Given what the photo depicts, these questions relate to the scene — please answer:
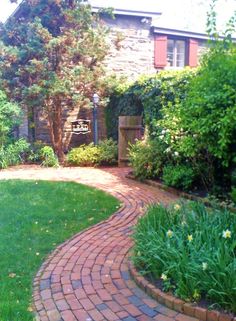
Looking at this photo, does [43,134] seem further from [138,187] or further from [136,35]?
[138,187]

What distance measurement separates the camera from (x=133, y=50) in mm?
13016

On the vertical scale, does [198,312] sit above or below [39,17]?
below

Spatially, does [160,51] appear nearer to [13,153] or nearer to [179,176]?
[13,153]

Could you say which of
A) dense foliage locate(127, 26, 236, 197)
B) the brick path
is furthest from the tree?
the brick path

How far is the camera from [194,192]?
20.6ft

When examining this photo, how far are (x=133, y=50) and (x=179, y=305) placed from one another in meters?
11.6

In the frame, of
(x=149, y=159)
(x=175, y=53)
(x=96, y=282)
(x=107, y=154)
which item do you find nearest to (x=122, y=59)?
Result: (x=175, y=53)

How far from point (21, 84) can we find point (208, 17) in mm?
6711

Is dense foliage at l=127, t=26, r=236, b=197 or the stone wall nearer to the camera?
dense foliage at l=127, t=26, r=236, b=197

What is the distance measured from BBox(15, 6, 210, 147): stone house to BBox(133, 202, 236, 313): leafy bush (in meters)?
8.27

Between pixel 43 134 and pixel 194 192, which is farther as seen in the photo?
pixel 43 134

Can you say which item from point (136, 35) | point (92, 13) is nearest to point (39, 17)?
point (92, 13)

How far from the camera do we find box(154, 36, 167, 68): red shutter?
13531mm

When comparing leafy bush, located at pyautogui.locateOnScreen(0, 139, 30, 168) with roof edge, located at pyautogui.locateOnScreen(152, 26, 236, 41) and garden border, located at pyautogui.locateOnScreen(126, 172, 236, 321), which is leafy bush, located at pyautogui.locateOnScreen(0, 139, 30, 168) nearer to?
roof edge, located at pyautogui.locateOnScreen(152, 26, 236, 41)
